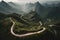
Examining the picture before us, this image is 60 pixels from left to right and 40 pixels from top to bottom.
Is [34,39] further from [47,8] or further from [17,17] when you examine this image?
[47,8]

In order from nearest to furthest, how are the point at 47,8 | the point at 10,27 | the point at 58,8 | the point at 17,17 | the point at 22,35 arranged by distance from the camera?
the point at 22,35
the point at 10,27
the point at 17,17
the point at 58,8
the point at 47,8

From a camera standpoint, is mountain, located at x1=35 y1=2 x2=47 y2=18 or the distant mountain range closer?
the distant mountain range

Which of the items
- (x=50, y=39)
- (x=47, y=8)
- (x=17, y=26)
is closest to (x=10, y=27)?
(x=17, y=26)

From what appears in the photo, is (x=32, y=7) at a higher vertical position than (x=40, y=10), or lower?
higher

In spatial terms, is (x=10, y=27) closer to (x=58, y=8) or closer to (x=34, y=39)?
(x=34, y=39)

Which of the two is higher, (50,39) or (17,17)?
(17,17)

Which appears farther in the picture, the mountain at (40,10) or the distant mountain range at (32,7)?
the mountain at (40,10)

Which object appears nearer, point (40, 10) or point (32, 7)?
point (32, 7)

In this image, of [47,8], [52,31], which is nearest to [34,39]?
[52,31]

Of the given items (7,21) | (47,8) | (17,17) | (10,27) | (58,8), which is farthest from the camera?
(47,8)

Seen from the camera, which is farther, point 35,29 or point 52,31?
point 52,31
